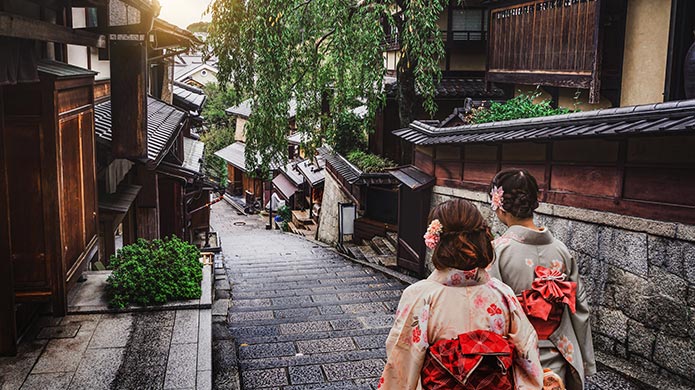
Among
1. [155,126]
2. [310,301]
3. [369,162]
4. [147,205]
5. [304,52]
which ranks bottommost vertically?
[310,301]

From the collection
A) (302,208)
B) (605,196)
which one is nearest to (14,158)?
(605,196)

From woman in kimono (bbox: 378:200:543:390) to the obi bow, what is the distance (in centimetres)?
40

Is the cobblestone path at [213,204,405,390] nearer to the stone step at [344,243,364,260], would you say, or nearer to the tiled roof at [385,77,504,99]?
the stone step at [344,243,364,260]

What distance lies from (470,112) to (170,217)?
9.88 m

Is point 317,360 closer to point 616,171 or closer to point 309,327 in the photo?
point 309,327

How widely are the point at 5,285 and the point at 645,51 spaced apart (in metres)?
10.3

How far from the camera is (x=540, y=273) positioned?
13.5ft

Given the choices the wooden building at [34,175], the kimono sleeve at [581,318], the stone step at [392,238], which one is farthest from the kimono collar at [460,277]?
the stone step at [392,238]

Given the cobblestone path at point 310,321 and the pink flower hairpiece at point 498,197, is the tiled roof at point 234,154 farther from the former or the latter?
the pink flower hairpiece at point 498,197

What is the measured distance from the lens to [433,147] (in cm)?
1282

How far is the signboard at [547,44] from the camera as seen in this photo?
11289 millimetres

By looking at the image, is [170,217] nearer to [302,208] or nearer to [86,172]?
[86,172]

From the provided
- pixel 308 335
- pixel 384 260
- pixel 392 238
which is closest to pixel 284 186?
pixel 392 238

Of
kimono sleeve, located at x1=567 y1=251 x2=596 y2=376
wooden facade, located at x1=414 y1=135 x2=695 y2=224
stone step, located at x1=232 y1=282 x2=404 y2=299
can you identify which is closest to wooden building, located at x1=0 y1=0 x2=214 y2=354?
stone step, located at x1=232 y1=282 x2=404 y2=299
